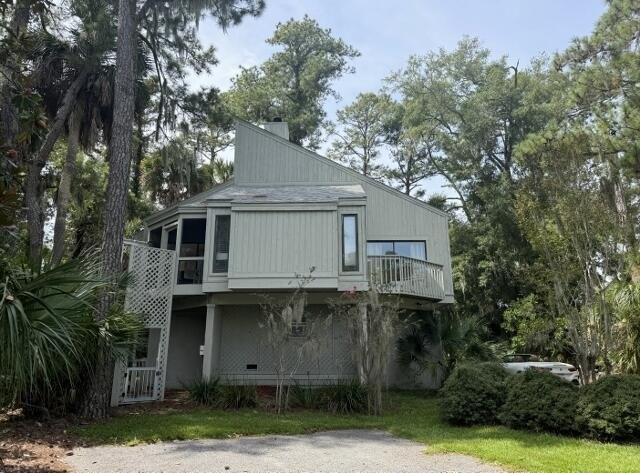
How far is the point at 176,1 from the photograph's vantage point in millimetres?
14695

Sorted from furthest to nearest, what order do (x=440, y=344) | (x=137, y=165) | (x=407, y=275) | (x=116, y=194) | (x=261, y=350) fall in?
(x=137, y=165) < (x=261, y=350) < (x=440, y=344) < (x=407, y=275) < (x=116, y=194)

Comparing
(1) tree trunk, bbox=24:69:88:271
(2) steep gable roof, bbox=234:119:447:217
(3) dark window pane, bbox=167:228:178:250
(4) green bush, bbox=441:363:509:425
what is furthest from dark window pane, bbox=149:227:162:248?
(4) green bush, bbox=441:363:509:425

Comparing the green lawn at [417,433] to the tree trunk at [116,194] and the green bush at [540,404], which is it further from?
the tree trunk at [116,194]

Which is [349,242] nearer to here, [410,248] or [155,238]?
[410,248]

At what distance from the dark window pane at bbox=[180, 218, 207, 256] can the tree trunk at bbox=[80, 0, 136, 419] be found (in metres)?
4.47

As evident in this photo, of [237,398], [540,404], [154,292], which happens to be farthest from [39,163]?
[540,404]

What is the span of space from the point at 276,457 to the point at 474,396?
15.3ft

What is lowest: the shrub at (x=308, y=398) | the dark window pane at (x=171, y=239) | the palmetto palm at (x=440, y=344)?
the shrub at (x=308, y=398)

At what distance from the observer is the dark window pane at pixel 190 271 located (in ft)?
50.5

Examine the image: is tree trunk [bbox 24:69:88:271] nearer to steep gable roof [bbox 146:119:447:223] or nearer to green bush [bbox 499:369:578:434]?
steep gable roof [bbox 146:119:447:223]

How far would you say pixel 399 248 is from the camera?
17.8 m

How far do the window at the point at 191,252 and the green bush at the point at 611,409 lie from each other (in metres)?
10.7

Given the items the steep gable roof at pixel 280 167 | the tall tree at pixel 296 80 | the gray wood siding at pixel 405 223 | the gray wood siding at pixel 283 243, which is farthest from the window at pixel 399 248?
the tall tree at pixel 296 80

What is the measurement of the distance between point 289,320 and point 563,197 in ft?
23.7
